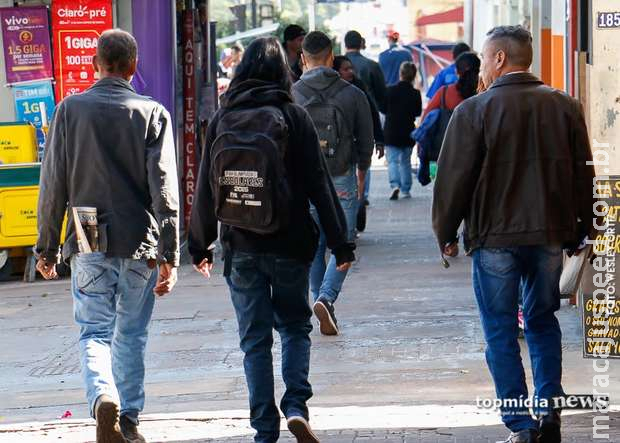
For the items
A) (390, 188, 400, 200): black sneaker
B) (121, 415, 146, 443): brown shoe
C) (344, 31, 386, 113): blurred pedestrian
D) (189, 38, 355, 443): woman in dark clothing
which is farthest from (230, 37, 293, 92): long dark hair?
(390, 188, 400, 200): black sneaker

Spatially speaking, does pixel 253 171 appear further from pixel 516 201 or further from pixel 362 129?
pixel 362 129

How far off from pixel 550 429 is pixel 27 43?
811cm

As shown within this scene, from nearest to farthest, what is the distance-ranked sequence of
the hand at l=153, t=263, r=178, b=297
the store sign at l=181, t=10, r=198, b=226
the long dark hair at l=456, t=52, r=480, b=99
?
the hand at l=153, t=263, r=178, b=297
the long dark hair at l=456, t=52, r=480, b=99
the store sign at l=181, t=10, r=198, b=226

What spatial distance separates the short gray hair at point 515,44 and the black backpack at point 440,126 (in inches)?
269

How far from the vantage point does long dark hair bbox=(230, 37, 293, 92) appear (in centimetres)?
603

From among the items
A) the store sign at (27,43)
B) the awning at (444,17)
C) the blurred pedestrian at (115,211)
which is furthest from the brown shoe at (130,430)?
the awning at (444,17)

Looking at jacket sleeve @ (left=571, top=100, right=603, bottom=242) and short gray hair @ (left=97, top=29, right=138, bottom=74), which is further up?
short gray hair @ (left=97, top=29, right=138, bottom=74)

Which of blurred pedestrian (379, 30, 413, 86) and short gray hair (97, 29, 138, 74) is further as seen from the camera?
blurred pedestrian (379, 30, 413, 86)

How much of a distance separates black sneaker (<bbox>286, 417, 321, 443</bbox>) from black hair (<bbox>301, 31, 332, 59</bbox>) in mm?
3899

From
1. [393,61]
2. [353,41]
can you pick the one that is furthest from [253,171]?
[393,61]

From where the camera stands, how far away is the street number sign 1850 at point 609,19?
7.09m

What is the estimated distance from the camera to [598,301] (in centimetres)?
698

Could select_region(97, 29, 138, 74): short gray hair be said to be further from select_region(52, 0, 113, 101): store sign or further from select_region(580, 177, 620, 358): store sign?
select_region(52, 0, 113, 101): store sign

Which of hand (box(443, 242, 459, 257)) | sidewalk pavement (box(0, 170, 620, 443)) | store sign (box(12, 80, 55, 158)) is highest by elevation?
store sign (box(12, 80, 55, 158))
